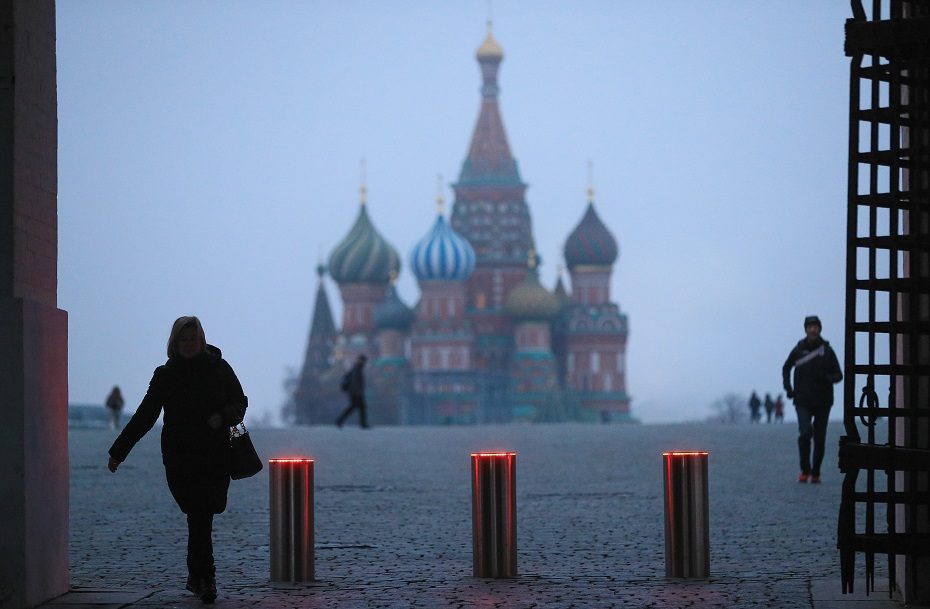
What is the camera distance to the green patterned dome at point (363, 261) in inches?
5704

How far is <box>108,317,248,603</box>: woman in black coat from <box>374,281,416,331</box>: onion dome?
132328mm

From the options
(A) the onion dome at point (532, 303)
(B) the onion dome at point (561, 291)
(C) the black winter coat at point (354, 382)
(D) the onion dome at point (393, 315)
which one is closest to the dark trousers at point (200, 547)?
(C) the black winter coat at point (354, 382)

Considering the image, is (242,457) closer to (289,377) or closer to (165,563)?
(165,563)

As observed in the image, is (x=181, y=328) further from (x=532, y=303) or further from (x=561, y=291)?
(x=561, y=291)

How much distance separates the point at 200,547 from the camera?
26.7 feet

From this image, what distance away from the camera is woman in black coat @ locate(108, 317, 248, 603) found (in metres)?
8.16

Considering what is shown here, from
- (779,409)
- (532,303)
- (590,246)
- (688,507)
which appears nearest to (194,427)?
(688,507)

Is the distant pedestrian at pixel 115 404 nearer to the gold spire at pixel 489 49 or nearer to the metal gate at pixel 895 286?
the metal gate at pixel 895 286

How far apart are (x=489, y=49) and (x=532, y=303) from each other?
2693cm

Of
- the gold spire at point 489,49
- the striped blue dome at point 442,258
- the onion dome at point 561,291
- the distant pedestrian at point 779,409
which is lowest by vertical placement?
the distant pedestrian at point 779,409

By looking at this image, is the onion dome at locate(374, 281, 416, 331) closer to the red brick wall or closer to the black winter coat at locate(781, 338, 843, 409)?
the black winter coat at locate(781, 338, 843, 409)

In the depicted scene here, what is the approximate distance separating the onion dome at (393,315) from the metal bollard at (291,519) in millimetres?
131782

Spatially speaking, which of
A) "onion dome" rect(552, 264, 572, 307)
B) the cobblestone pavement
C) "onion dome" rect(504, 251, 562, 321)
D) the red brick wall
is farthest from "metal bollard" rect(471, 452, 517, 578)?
"onion dome" rect(552, 264, 572, 307)

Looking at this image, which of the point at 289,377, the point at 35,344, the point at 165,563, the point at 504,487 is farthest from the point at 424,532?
the point at 289,377
